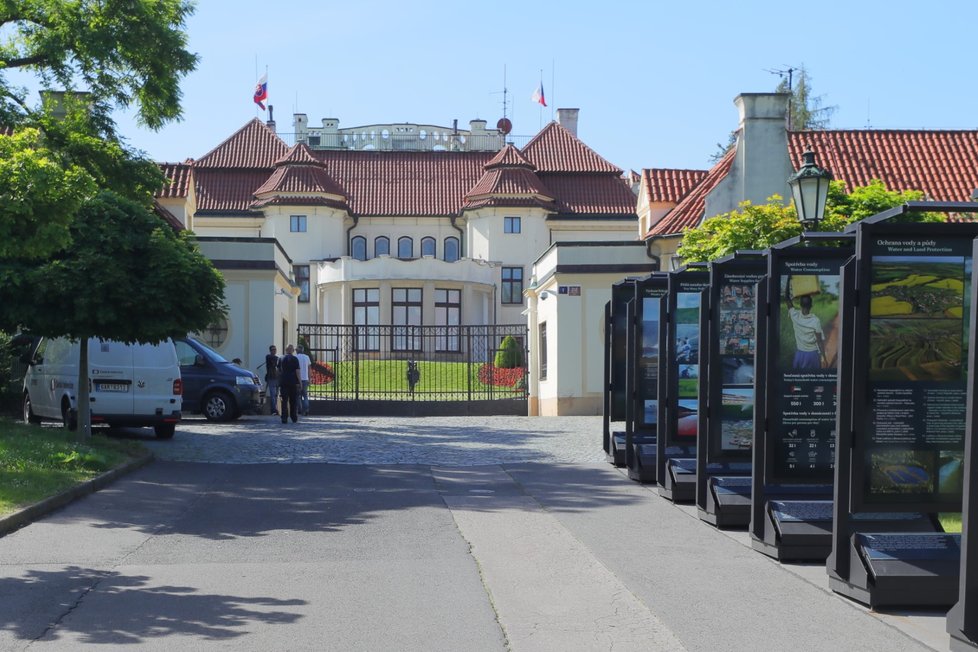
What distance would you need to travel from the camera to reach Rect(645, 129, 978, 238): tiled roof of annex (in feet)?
114

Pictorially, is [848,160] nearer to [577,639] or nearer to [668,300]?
[668,300]

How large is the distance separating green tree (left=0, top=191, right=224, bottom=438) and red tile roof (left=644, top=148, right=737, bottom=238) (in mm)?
17233

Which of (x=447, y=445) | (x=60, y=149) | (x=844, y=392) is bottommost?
(x=447, y=445)

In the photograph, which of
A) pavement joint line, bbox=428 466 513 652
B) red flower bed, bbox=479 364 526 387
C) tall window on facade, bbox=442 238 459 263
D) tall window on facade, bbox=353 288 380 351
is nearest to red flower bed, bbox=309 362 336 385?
red flower bed, bbox=479 364 526 387

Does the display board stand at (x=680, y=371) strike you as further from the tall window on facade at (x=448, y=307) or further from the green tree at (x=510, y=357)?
the tall window on facade at (x=448, y=307)

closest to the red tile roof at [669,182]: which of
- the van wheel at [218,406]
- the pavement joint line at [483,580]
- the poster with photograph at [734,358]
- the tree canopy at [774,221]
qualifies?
the tree canopy at [774,221]

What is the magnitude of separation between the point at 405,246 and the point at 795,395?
6302cm

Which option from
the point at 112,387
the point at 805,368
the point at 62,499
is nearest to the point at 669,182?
the point at 112,387

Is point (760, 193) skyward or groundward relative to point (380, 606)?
skyward

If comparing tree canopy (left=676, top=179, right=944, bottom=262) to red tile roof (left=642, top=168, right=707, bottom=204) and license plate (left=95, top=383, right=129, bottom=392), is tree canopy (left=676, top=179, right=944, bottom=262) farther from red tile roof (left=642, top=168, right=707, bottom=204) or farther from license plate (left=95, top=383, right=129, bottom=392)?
red tile roof (left=642, top=168, right=707, bottom=204)

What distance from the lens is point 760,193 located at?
33.6m

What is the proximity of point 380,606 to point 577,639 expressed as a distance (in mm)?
1466

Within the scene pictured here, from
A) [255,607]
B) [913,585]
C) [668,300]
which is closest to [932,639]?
[913,585]

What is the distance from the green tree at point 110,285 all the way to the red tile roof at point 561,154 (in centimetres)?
5346
